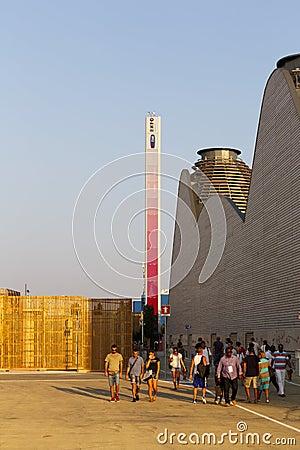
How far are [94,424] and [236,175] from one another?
85.6 m

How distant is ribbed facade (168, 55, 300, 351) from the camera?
1607 inches

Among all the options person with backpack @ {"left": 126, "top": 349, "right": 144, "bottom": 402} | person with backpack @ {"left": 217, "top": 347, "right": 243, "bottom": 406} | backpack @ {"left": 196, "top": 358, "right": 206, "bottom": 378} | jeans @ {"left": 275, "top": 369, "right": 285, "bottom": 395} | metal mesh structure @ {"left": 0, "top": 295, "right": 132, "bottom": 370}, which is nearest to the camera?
person with backpack @ {"left": 217, "top": 347, "right": 243, "bottom": 406}

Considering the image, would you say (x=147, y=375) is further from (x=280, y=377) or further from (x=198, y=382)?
(x=280, y=377)

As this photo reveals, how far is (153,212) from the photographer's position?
393 feet

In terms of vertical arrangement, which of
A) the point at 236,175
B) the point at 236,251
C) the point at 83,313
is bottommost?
the point at 83,313

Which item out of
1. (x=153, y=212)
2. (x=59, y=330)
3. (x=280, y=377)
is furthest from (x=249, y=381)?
(x=153, y=212)

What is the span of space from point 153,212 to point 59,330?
82.2 metres

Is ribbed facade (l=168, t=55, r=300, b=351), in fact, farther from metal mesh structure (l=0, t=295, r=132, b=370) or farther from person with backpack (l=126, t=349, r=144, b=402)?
person with backpack (l=126, t=349, r=144, b=402)

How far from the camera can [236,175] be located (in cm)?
9912

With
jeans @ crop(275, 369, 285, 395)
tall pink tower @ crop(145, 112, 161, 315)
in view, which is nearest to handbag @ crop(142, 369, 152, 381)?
jeans @ crop(275, 369, 285, 395)

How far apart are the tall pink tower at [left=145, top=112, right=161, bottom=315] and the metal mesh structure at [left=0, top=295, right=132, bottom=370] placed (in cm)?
7424

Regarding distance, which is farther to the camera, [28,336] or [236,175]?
[236,175]

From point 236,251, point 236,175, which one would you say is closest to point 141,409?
point 236,251

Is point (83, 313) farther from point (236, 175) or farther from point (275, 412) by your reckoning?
point (236, 175)
